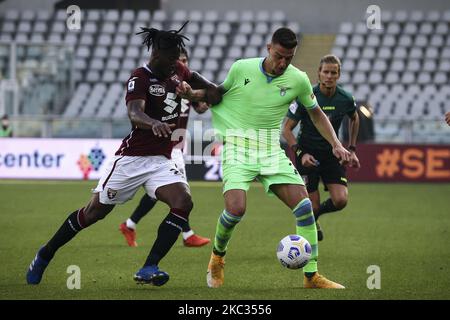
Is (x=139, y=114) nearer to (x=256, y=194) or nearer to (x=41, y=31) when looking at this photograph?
(x=256, y=194)

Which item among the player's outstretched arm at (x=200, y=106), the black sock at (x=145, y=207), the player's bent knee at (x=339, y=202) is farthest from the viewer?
the black sock at (x=145, y=207)

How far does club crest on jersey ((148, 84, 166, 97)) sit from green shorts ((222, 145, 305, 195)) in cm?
83

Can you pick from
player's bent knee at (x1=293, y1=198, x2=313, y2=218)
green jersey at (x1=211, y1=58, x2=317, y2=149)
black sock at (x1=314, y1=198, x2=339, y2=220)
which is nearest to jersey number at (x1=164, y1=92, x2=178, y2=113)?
green jersey at (x1=211, y1=58, x2=317, y2=149)

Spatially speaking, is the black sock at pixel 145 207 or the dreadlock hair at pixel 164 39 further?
the black sock at pixel 145 207

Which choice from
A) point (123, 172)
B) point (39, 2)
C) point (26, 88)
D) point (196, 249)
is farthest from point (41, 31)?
point (123, 172)

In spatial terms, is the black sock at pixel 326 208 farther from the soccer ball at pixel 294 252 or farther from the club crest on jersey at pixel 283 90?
the soccer ball at pixel 294 252

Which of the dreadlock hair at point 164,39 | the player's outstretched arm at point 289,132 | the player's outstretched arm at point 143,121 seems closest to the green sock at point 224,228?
the player's outstretched arm at point 143,121

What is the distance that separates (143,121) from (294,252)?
5.35ft

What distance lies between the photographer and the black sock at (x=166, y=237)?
784 centimetres

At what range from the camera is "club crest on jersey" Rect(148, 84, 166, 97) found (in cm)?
803

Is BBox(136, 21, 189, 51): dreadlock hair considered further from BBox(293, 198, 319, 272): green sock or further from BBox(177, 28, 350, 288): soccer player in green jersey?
BBox(293, 198, 319, 272): green sock

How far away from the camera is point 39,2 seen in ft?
120

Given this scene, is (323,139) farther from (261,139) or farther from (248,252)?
(261,139)

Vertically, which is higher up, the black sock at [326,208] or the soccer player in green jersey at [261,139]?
the soccer player in green jersey at [261,139]
